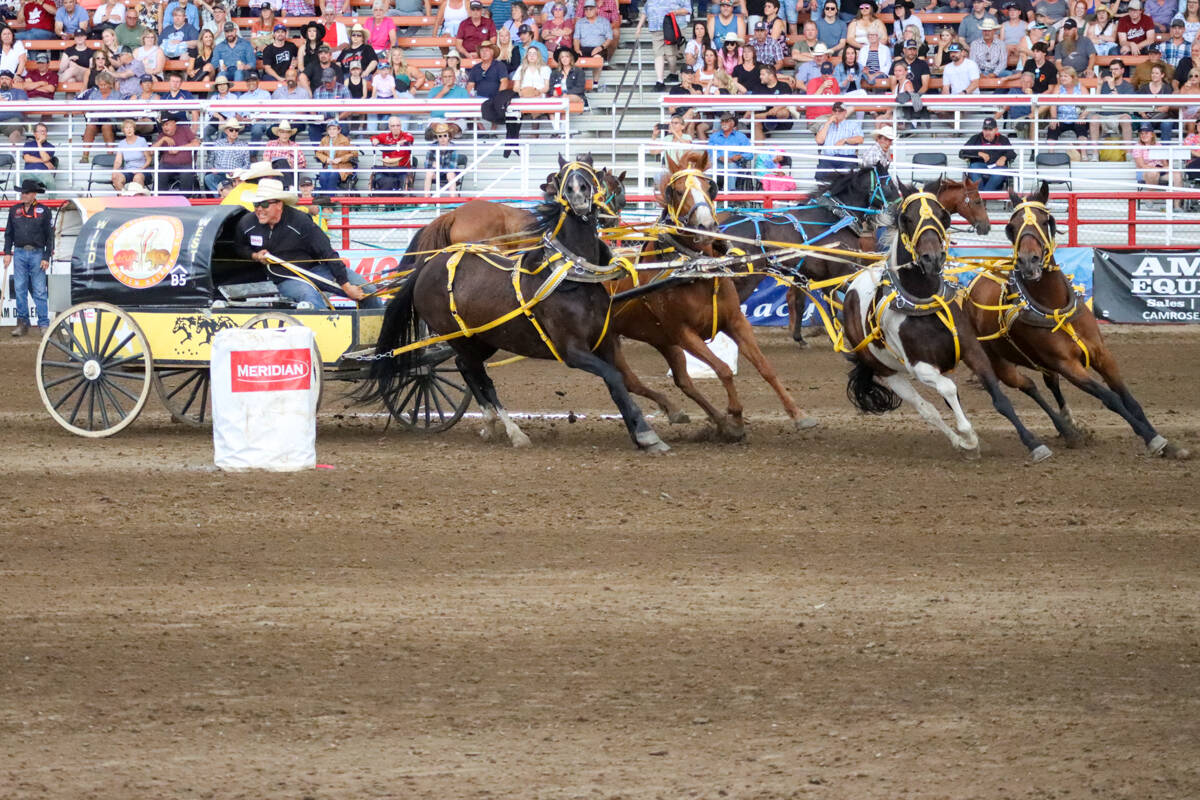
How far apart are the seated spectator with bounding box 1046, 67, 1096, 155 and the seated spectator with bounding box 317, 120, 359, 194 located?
27.9ft

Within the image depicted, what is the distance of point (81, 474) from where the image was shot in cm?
902

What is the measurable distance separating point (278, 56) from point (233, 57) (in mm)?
707

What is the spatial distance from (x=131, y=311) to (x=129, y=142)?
1020 cm

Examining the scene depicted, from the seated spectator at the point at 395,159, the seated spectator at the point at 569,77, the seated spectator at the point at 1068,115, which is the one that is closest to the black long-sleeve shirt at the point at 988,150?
the seated spectator at the point at 1068,115

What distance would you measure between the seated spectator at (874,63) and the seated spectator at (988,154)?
69.2 inches

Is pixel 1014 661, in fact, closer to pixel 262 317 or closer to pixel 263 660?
pixel 263 660

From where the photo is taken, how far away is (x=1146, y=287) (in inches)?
663

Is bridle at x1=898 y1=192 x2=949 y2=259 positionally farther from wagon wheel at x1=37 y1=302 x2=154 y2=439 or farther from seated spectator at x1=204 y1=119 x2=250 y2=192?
seated spectator at x1=204 y1=119 x2=250 y2=192

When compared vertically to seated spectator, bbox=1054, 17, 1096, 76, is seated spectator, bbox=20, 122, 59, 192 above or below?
below

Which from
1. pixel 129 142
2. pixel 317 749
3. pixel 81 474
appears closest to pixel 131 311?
pixel 81 474

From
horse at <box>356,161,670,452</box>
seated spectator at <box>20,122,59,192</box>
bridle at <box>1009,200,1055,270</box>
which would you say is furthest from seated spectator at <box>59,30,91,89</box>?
bridle at <box>1009,200,1055,270</box>

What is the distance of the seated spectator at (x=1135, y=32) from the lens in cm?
2019

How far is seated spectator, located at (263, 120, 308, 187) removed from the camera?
1845 centimetres

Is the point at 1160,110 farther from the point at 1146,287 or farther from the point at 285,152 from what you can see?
the point at 285,152
